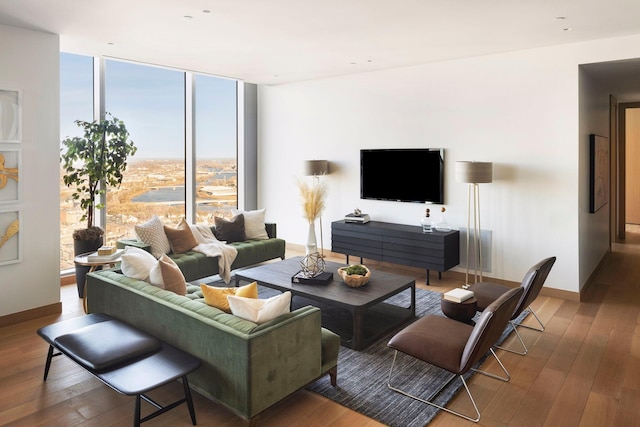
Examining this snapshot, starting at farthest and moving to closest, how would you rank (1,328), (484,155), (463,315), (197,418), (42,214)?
(484,155), (42,214), (1,328), (463,315), (197,418)

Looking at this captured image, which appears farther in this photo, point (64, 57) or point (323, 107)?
point (323, 107)

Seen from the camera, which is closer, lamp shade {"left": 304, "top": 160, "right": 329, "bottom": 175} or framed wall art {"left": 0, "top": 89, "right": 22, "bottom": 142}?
framed wall art {"left": 0, "top": 89, "right": 22, "bottom": 142}

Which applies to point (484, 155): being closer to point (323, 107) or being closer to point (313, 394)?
point (323, 107)

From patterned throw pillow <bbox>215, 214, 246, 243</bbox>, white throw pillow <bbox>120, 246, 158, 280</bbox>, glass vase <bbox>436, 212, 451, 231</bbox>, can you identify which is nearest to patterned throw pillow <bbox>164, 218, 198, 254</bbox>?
patterned throw pillow <bbox>215, 214, 246, 243</bbox>

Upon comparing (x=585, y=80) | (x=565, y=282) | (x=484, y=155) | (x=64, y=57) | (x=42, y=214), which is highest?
(x=64, y=57)

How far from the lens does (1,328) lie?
4.15 m

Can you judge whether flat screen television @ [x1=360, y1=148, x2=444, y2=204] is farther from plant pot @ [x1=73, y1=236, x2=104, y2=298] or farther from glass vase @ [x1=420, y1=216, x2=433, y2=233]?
plant pot @ [x1=73, y1=236, x2=104, y2=298]

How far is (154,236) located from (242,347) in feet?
10.1

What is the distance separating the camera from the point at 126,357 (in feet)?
8.43

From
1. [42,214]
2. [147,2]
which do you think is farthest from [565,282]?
[42,214]

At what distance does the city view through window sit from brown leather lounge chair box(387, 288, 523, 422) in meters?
4.54

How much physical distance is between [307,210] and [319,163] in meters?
2.38

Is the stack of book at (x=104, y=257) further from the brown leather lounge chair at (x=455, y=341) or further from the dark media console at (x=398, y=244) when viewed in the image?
the brown leather lounge chair at (x=455, y=341)

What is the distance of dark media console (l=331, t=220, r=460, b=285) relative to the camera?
5367 millimetres
